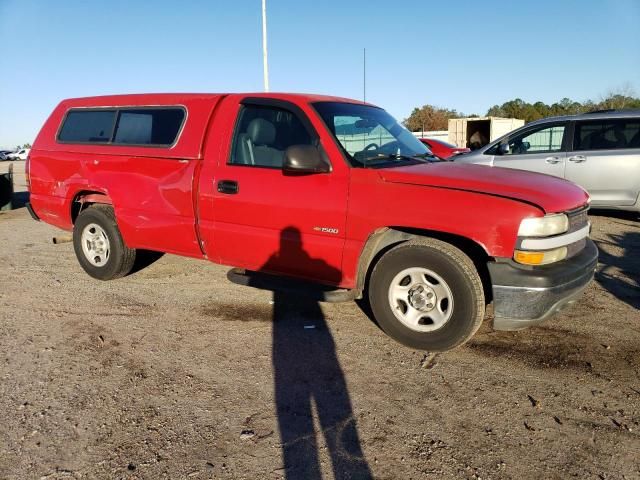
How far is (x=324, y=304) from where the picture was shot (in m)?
4.85

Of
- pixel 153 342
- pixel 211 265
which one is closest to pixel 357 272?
pixel 153 342

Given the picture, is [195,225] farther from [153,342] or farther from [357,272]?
[357,272]

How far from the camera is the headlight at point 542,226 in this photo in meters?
3.28

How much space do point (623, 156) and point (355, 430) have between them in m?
7.29

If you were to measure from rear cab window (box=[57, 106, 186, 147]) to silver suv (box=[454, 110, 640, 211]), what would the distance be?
15.1 feet

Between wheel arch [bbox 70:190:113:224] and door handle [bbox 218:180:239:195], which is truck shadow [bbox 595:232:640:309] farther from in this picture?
wheel arch [bbox 70:190:113:224]

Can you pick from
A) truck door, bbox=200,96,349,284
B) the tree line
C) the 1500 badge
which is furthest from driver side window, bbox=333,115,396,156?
the tree line

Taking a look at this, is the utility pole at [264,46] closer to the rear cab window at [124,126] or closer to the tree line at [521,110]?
the rear cab window at [124,126]

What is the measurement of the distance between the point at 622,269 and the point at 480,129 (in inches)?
819

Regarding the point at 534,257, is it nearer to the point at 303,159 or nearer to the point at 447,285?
the point at 447,285

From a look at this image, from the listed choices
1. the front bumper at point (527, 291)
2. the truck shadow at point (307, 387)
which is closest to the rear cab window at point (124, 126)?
the truck shadow at point (307, 387)

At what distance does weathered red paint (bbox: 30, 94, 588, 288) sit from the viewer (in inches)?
136

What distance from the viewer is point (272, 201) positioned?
4129 mm

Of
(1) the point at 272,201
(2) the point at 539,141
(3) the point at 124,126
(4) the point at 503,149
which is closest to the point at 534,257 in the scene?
(1) the point at 272,201
